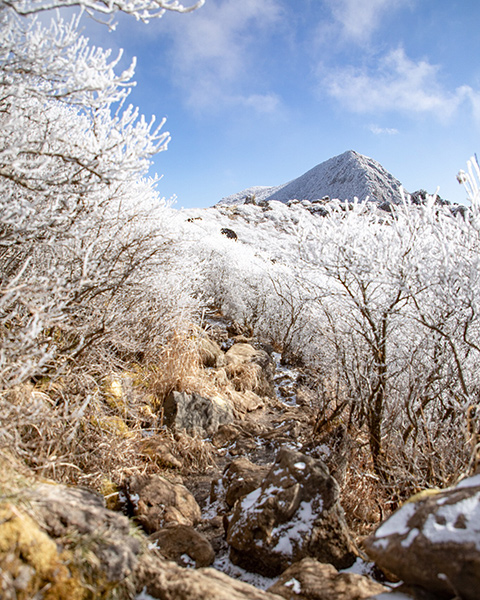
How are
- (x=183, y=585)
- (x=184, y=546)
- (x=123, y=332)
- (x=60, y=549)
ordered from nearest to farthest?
(x=60, y=549) < (x=183, y=585) < (x=184, y=546) < (x=123, y=332)

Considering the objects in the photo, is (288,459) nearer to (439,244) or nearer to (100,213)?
(439,244)

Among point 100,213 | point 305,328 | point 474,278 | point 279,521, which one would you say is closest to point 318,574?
point 279,521

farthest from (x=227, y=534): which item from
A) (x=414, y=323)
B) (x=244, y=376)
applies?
(x=244, y=376)

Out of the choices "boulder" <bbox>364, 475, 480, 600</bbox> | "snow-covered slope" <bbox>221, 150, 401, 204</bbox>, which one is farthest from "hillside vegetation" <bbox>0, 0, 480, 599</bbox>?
"snow-covered slope" <bbox>221, 150, 401, 204</bbox>

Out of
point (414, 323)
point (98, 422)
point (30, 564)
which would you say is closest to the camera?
point (30, 564)

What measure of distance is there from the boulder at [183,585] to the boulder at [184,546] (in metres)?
0.93

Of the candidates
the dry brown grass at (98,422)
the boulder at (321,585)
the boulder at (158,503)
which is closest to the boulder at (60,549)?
the dry brown grass at (98,422)

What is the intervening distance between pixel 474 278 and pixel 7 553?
12.5 ft

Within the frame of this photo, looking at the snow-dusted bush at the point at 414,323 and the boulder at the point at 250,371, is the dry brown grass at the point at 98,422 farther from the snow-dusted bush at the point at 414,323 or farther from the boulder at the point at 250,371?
the snow-dusted bush at the point at 414,323

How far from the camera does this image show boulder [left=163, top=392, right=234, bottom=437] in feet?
16.9

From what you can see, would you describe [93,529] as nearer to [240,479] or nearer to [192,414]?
[240,479]

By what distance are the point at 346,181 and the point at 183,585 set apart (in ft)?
295

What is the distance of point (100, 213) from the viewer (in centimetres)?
426

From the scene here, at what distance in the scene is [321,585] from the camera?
2.04 meters
